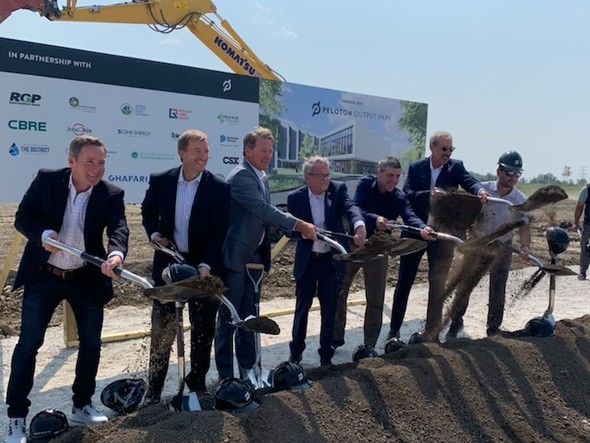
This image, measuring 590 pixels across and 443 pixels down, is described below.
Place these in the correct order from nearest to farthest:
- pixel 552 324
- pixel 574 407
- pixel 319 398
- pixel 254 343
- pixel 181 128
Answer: pixel 319 398, pixel 574 407, pixel 254 343, pixel 552 324, pixel 181 128

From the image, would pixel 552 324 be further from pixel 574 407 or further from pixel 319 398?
pixel 319 398

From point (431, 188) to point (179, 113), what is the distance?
3.05 meters

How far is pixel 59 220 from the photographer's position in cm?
347

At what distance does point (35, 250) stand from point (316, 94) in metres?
6.64

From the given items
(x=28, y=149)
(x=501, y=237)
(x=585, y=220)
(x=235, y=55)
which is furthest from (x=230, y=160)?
(x=585, y=220)

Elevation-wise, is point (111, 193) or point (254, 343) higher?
point (111, 193)

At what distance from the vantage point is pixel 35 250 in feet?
11.2

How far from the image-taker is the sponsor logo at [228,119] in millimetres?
7172

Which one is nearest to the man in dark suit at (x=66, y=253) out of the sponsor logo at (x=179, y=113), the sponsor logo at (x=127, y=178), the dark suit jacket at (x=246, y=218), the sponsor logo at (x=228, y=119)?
the dark suit jacket at (x=246, y=218)

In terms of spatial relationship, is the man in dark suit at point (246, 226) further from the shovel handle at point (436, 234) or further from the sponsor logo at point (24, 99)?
the sponsor logo at point (24, 99)

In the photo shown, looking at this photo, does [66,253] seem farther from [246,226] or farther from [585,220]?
[585,220]

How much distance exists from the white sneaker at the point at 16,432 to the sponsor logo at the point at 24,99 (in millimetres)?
3393

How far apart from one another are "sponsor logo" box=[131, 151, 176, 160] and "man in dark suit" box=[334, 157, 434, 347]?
265 centimetres

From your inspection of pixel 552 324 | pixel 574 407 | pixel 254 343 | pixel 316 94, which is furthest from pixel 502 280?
pixel 316 94
